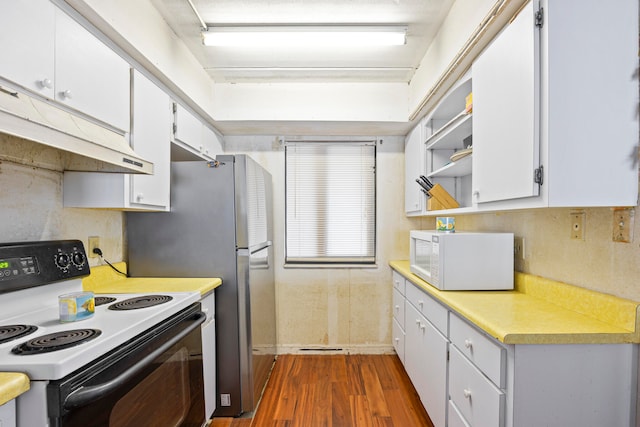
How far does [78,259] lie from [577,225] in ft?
7.70

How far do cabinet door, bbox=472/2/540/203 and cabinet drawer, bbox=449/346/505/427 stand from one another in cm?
75

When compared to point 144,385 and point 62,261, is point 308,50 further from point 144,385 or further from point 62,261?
point 144,385

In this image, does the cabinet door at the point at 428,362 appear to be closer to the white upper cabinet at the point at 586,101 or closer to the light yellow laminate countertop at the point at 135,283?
the white upper cabinet at the point at 586,101

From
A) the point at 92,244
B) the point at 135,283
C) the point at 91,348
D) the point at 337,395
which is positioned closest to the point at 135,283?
the point at 135,283

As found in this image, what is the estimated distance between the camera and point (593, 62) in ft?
3.57

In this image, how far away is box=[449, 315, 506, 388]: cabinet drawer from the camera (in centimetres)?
114

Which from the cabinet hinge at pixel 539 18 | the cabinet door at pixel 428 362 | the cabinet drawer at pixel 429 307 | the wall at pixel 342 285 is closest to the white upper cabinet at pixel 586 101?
the cabinet hinge at pixel 539 18

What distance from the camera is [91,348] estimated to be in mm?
934

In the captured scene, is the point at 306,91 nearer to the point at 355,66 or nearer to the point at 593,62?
the point at 355,66

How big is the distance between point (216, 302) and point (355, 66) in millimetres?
→ 2013

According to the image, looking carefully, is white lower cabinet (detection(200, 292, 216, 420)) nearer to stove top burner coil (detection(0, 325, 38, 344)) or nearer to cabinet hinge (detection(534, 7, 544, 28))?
stove top burner coil (detection(0, 325, 38, 344))

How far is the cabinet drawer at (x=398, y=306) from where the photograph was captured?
8.54 feet

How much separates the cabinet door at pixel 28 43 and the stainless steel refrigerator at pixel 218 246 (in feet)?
2.93

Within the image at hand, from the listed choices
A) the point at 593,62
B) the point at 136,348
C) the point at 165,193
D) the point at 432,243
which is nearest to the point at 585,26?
the point at 593,62
